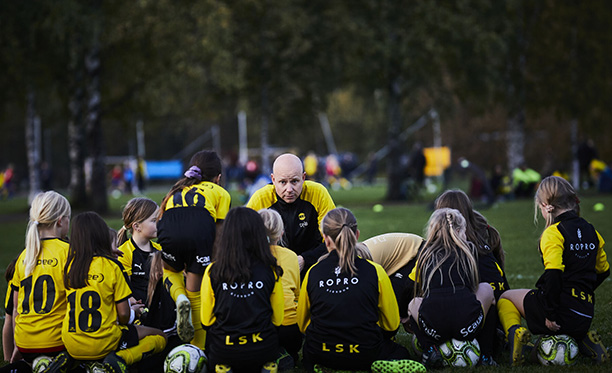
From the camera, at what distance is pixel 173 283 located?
19.0ft

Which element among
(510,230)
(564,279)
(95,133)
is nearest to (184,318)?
(564,279)

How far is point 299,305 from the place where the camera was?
17.7 feet

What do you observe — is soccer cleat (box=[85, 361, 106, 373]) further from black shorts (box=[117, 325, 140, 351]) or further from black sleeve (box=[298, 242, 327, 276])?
black sleeve (box=[298, 242, 327, 276])

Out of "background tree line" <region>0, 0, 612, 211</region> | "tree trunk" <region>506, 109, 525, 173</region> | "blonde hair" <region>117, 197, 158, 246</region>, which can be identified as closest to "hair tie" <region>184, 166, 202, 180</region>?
"blonde hair" <region>117, 197, 158, 246</region>

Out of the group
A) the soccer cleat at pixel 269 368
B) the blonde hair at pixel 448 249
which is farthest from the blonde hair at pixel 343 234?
the soccer cleat at pixel 269 368

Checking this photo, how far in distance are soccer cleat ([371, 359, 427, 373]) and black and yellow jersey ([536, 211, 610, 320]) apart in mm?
1192

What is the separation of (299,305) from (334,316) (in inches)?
14.7

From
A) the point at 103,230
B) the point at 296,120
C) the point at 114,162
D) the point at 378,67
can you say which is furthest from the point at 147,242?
the point at 114,162

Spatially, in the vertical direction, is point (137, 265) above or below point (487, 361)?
above

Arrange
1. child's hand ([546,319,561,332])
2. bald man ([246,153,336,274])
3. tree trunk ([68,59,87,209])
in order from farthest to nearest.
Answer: tree trunk ([68,59,87,209]) < bald man ([246,153,336,274]) < child's hand ([546,319,561,332])

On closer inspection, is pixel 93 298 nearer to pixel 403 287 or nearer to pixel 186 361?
pixel 186 361

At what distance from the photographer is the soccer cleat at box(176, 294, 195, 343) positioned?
5.05 meters

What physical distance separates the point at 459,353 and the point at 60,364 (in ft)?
9.83

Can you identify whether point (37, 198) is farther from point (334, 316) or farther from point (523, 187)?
point (523, 187)
